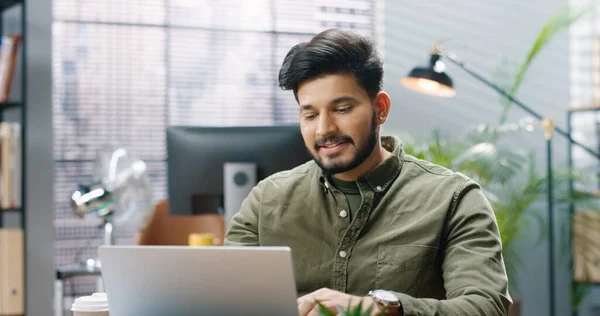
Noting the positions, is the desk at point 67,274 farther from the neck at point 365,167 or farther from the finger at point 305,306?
the finger at point 305,306

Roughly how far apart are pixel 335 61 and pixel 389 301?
0.52 meters

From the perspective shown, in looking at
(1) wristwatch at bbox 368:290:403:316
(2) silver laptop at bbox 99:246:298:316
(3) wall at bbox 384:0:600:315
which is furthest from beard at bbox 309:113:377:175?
(3) wall at bbox 384:0:600:315

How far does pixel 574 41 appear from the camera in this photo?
5172 millimetres

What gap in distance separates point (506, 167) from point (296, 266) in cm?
285

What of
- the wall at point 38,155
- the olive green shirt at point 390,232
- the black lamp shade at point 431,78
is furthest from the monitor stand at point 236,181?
the wall at point 38,155

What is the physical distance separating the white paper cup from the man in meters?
0.47

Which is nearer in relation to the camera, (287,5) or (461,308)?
(461,308)

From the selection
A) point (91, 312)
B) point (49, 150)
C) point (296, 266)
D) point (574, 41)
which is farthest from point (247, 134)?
point (574, 41)

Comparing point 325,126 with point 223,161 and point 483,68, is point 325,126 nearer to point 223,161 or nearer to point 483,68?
point 223,161

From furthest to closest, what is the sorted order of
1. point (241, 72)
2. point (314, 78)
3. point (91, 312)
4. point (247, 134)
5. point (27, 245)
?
point (241, 72) → point (27, 245) → point (247, 134) → point (314, 78) → point (91, 312)

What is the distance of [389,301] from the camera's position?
1.54 m

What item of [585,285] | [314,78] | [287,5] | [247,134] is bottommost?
[585,285]

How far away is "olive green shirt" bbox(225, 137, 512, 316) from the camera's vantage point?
1.72 meters

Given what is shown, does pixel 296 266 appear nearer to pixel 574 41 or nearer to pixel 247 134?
pixel 247 134
